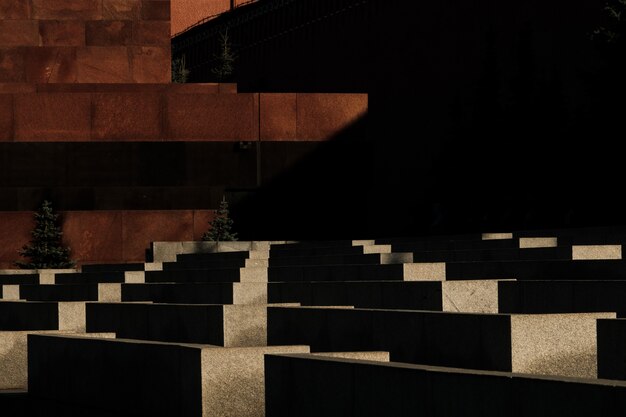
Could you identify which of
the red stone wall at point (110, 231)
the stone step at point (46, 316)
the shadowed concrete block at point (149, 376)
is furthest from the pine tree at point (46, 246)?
the shadowed concrete block at point (149, 376)

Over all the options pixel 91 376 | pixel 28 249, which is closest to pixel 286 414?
pixel 91 376

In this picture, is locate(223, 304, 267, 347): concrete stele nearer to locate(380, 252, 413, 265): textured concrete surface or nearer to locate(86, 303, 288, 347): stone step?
locate(86, 303, 288, 347): stone step

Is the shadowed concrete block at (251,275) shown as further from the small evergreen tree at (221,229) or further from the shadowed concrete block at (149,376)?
the small evergreen tree at (221,229)

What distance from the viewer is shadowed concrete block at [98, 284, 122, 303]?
21188mm

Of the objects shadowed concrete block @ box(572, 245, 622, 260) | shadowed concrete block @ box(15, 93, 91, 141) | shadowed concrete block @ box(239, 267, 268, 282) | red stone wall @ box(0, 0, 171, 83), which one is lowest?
shadowed concrete block @ box(239, 267, 268, 282)

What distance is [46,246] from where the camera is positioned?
37.6 m

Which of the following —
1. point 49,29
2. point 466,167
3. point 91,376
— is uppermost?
point 49,29

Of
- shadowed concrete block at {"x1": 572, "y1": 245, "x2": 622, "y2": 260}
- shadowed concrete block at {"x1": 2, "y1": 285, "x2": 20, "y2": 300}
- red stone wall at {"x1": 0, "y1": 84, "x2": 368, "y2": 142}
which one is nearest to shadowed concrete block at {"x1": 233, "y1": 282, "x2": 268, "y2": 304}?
shadowed concrete block at {"x1": 572, "y1": 245, "x2": 622, "y2": 260}

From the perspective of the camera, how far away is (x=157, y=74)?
39750 mm

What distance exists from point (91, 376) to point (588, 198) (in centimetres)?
2147

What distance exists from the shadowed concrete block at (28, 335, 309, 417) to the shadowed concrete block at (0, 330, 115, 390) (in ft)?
3.42

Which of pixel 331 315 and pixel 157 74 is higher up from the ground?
pixel 157 74

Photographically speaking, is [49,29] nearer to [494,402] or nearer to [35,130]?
[35,130]

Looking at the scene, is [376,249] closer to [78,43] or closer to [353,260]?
[353,260]
